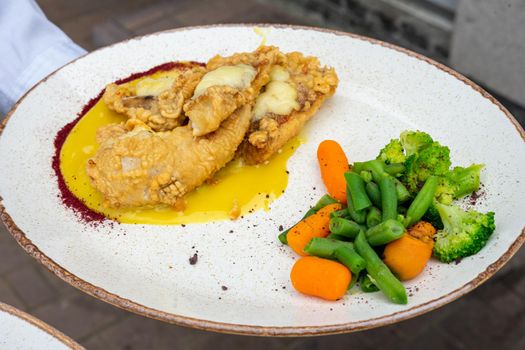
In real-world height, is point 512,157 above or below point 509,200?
above

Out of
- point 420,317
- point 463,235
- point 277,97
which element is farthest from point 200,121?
point 420,317

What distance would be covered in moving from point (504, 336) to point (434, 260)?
1.92 meters

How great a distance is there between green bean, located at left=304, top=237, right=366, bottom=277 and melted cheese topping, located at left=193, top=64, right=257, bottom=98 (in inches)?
37.2

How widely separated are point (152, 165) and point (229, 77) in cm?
58

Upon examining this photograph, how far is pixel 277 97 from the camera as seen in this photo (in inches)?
121

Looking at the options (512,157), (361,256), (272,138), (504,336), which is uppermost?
(512,157)

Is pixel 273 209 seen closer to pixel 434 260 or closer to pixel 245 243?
pixel 245 243

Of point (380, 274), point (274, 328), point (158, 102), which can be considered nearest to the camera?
point (274, 328)

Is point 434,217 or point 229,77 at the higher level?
point 229,77

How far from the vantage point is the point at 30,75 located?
3.24 meters

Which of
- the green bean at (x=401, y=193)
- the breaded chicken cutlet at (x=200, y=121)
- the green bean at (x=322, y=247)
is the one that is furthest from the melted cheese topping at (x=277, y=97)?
the green bean at (x=322, y=247)

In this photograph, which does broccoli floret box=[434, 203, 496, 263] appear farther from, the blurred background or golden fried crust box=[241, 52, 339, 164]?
the blurred background

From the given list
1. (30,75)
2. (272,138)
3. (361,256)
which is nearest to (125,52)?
(30,75)

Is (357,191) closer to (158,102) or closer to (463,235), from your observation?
(463,235)
